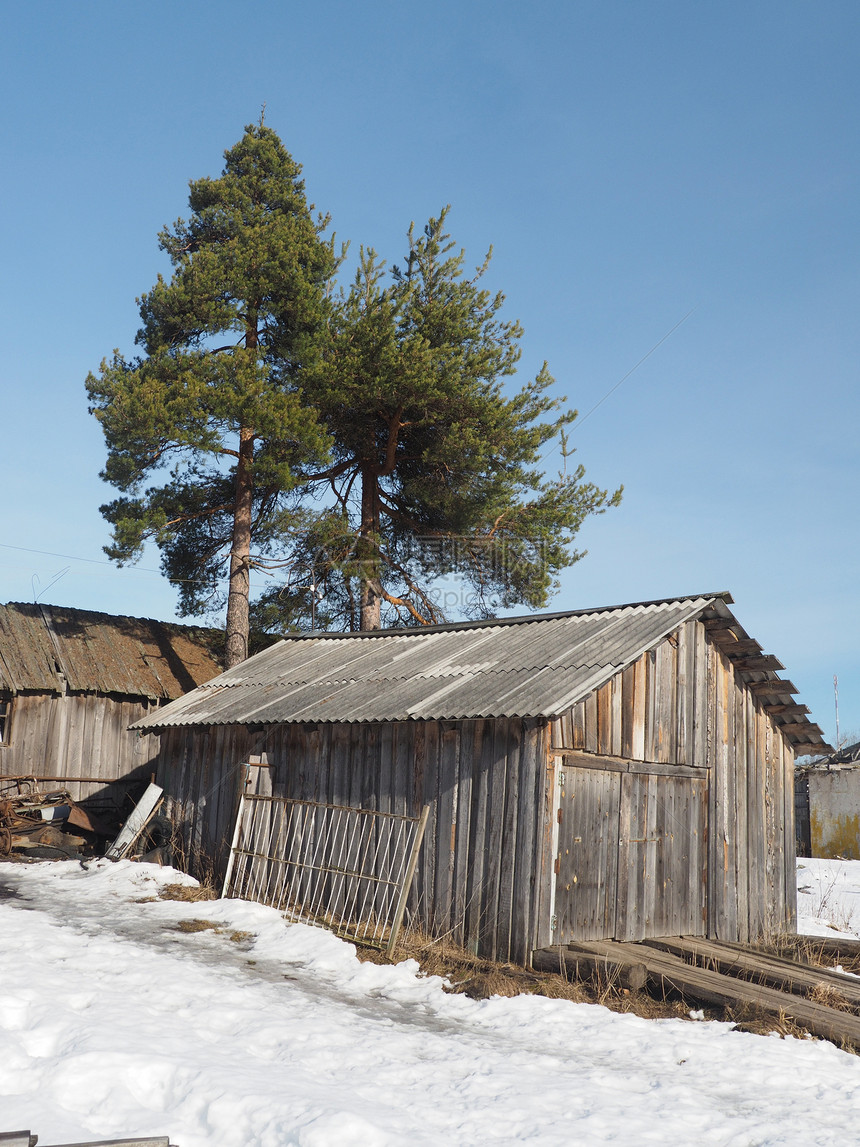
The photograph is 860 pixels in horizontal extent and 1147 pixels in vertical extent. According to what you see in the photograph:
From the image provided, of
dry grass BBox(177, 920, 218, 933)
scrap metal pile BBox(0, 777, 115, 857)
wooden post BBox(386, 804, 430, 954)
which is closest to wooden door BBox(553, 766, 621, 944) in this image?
wooden post BBox(386, 804, 430, 954)

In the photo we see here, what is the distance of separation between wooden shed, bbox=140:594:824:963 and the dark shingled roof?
5 centimetres

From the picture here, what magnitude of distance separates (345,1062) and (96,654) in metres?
17.3

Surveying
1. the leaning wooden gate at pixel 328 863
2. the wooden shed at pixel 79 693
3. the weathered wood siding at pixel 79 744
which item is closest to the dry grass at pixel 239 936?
the leaning wooden gate at pixel 328 863

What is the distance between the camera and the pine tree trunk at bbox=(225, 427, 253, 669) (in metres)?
23.7

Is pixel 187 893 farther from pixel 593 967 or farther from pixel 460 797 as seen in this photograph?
pixel 593 967

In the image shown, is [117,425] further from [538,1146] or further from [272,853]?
[538,1146]

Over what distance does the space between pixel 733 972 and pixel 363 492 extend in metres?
17.8

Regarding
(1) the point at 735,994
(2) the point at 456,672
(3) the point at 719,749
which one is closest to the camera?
(1) the point at 735,994

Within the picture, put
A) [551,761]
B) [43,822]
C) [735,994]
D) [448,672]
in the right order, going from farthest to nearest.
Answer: [43,822], [448,672], [551,761], [735,994]

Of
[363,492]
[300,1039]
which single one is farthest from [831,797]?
[300,1039]

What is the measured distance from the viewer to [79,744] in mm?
21016

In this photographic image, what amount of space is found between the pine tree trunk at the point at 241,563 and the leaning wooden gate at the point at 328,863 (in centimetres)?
913

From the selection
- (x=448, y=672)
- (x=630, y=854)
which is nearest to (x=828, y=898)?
(x=630, y=854)

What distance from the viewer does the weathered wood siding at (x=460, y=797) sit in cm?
1110
